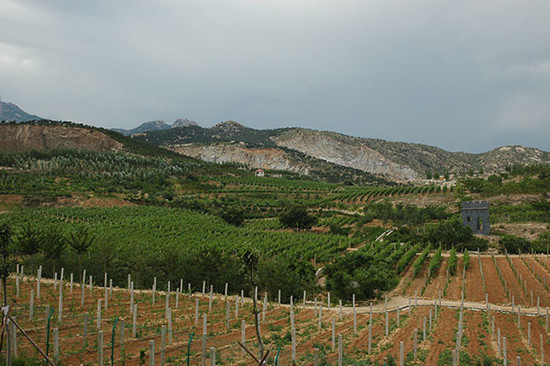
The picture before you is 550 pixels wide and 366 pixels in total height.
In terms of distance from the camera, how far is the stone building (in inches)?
1577

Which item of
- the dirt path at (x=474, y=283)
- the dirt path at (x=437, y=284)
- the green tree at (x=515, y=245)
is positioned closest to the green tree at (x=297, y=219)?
the dirt path at (x=437, y=284)

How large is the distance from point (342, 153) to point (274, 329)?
496 ft

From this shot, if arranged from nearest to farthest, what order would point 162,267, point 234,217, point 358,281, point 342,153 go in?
1. point 358,281
2. point 162,267
3. point 234,217
4. point 342,153

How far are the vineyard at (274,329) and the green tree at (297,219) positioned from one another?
77.1 feet

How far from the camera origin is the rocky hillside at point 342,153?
13950 centimetres

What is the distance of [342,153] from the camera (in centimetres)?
16262

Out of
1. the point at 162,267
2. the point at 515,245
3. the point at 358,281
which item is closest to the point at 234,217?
the point at 162,267

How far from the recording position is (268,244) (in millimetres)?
35531

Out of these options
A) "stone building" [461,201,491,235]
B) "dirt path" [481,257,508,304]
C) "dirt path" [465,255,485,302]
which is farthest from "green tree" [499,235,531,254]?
"dirt path" [465,255,485,302]

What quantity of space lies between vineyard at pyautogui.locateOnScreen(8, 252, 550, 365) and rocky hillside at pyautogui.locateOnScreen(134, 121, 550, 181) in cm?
10974

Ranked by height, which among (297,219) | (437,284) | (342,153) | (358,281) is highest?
(342,153)

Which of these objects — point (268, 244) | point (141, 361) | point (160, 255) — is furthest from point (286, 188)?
point (141, 361)

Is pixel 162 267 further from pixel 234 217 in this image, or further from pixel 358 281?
pixel 234 217

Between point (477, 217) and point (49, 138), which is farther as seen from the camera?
point (49, 138)
